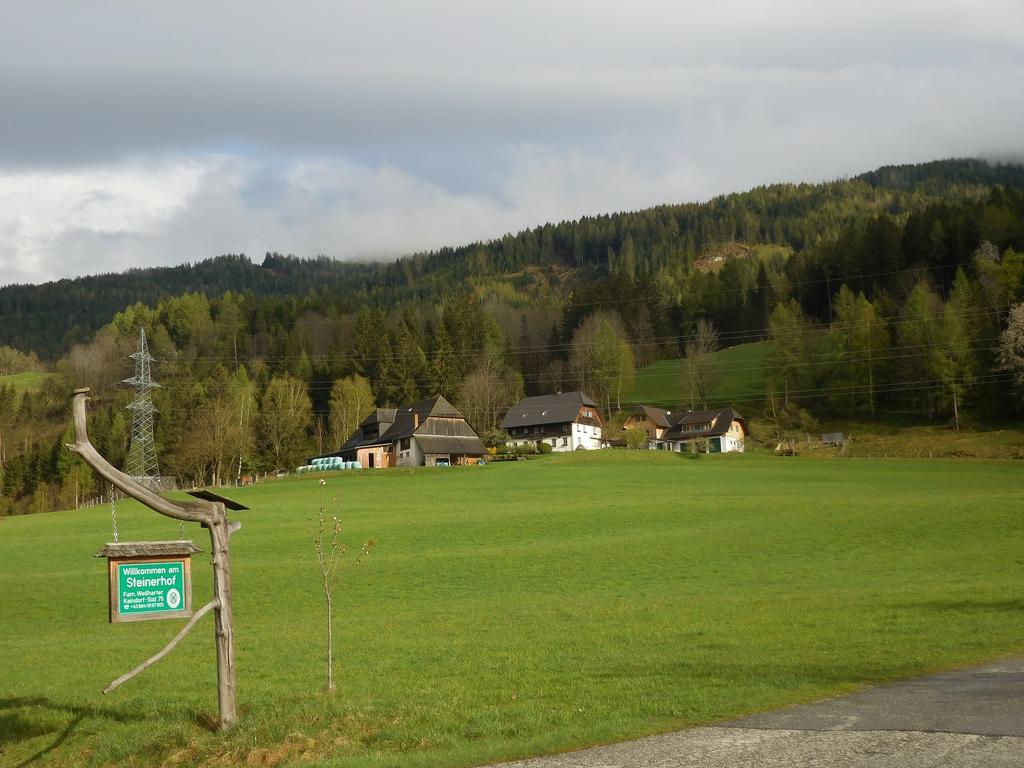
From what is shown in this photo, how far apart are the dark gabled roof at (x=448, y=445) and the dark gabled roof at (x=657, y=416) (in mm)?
27284

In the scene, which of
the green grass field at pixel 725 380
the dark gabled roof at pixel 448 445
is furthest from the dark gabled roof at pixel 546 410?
the green grass field at pixel 725 380

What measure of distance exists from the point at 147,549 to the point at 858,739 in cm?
1024

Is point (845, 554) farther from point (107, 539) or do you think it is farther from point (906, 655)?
point (107, 539)

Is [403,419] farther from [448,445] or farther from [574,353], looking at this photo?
[574,353]

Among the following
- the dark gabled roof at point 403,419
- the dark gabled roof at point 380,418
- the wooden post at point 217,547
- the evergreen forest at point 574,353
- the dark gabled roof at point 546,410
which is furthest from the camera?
the dark gabled roof at point 546,410

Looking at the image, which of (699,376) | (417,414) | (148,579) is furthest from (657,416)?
(148,579)

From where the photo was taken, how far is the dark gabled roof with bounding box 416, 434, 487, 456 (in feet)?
351

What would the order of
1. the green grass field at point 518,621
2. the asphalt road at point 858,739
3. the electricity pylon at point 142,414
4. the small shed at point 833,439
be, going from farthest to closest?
the small shed at point 833,439 < the electricity pylon at point 142,414 < the green grass field at point 518,621 < the asphalt road at point 858,739

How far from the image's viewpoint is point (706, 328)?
162 metres

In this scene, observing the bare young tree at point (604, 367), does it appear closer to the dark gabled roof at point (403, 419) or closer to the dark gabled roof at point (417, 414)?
the dark gabled roof at point (403, 419)

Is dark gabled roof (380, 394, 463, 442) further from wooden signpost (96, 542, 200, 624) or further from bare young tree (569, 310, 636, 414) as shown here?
wooden signpost (96, 542, 200, 624)

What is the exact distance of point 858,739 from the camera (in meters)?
11.9

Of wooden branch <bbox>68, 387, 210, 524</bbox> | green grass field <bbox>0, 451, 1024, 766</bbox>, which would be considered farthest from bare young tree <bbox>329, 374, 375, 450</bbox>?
wooden branch <bbox>68, 387, 210, 524</bbox>

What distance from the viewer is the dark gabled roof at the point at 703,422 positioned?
4545 inches
